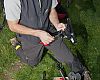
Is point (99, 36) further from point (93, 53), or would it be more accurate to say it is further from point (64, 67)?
point (64, 67)

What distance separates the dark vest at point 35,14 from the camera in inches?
176

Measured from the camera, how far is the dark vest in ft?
14.7

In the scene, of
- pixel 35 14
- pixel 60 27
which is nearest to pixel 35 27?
pixel 35 14

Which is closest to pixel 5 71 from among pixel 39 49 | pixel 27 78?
pixel 27 78

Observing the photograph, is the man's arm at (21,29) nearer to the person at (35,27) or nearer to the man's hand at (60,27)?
the person at (35,27)

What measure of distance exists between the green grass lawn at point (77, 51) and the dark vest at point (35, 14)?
86 cm

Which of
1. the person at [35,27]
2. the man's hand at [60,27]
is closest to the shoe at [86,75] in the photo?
the person at [35,27]

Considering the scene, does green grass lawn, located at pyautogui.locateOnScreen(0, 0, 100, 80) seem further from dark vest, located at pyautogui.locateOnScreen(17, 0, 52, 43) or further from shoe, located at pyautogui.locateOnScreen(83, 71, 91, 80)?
dark vest, located at pyautogui.locateOnScreen(17, 0, 52, 43)

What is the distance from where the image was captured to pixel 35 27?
4.68 meters

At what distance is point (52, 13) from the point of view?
4840 mm

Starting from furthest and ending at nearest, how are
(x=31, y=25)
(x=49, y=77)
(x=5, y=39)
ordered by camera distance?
(x=5, y=39) → (x=49, y=77) → (x=31, y=25)

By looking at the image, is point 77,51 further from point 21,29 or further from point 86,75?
point 21,29

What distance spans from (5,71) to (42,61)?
66cm

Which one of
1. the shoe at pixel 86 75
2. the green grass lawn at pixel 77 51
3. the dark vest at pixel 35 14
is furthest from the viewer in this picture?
the green grass lawn at pixel 77 51
